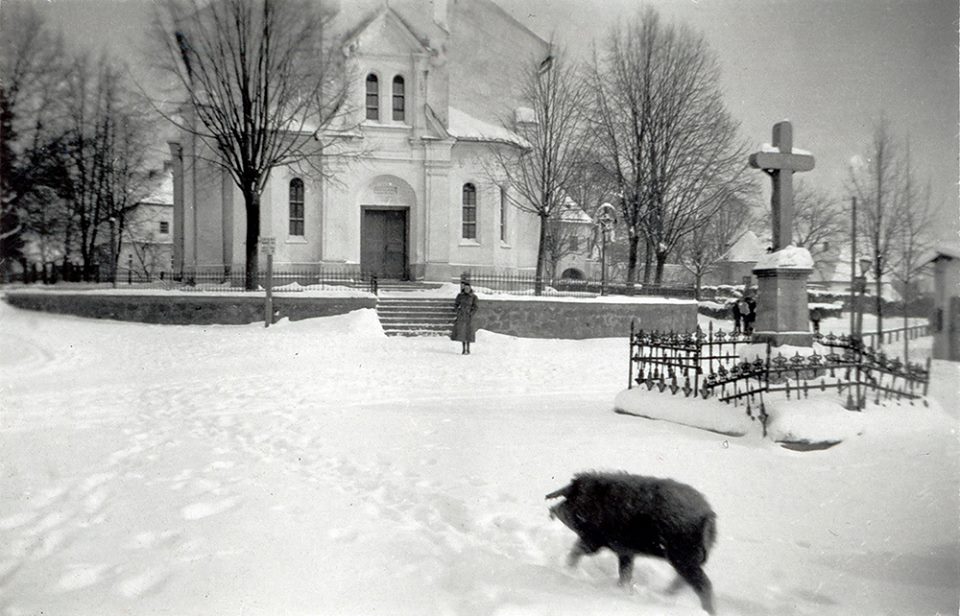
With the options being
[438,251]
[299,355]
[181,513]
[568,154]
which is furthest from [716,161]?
[438,251]

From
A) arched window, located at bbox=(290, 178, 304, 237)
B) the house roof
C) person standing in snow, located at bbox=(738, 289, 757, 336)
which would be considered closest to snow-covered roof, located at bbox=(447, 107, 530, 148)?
arched window, located at bbox=(290, 178, 304, 237)

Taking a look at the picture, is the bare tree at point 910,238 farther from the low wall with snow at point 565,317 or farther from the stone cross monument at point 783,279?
the low wall with snow at point 565,317

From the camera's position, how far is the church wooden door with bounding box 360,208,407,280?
2223cm

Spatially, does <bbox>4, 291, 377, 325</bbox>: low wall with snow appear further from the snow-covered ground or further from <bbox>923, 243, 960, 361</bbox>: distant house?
<bbox>923, 243, 960, 361</bbox>: distant house

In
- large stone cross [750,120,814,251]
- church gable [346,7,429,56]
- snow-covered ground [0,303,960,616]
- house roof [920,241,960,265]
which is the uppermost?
church gable [346,7,429,56]

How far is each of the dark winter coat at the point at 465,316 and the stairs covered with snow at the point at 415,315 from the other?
2.55m

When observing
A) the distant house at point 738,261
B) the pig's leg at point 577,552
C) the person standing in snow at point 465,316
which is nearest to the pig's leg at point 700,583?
the pig's leg at point 577,552

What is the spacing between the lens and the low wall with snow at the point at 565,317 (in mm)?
16094

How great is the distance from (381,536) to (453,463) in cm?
142

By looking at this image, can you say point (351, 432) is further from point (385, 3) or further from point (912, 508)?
point (385, 3)

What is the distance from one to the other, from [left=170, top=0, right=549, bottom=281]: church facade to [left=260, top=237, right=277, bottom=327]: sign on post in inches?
265

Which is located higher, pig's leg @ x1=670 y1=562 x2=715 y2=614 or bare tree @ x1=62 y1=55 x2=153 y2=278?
bare tree @ x1=62 y1=55 x2=153 y2=278

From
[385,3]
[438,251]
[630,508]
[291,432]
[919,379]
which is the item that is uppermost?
[385,3]

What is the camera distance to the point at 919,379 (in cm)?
429
